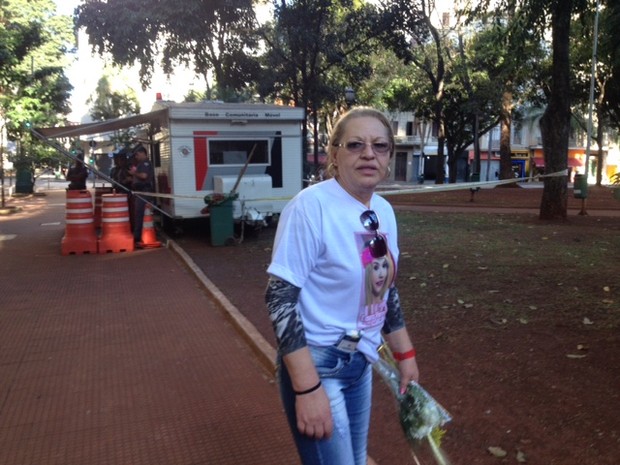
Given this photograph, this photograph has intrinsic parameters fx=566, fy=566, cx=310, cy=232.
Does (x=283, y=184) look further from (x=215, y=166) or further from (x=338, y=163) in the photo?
(x=338, y=163)

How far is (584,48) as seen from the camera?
959 inches

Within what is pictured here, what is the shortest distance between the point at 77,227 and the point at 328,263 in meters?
9.39

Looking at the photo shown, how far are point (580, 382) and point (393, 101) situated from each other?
3344 cm

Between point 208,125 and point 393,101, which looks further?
point 393,101

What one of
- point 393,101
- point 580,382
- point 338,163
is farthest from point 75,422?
point 393,101

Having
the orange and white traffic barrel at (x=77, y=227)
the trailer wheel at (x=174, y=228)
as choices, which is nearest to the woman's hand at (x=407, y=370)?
the orange and white traffic barrel at (x=77, y=227)

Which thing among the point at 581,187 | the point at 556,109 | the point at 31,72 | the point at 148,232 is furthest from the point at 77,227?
the point at 31,72

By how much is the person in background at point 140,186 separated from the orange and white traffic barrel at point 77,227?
98 centimetres

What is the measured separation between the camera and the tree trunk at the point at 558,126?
1214 centimetres

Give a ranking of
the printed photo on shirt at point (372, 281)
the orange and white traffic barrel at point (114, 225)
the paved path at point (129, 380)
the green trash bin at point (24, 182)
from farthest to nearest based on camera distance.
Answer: the green trash bin at point (24, 182)
the orange and white traffic barrel at point (114, 225)
the paved path at point (129, 380)
the printed photo on shirt at point (372, 281)

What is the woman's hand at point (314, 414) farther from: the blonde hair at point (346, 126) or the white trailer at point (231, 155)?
the white trailer at point (231, 155)

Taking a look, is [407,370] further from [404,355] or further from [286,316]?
[286,316]

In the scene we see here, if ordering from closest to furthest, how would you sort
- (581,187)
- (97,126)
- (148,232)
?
1. (148,232)
2. (97,126)
3. (581,187)

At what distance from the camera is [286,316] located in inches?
71.5
